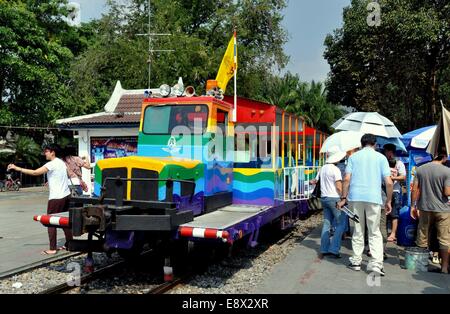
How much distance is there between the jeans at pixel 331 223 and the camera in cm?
757

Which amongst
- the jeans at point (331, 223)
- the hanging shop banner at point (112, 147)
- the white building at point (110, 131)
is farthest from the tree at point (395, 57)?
the jeans at point (331, 223)

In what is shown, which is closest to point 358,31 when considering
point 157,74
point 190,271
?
point 157,74

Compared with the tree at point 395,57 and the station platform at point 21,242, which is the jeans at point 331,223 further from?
the tree at point 395,57

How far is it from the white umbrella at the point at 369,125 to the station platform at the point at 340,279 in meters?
2.68

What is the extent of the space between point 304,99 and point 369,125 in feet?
101

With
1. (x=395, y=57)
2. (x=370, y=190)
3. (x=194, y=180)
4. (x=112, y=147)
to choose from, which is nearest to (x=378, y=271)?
(x=370, y=190)

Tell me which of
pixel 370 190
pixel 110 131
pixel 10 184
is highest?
pixel 110 131

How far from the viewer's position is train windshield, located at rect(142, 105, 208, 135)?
7410 mm

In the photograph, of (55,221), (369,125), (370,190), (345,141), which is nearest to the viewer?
(55,221)

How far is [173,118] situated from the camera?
7613 millimetres

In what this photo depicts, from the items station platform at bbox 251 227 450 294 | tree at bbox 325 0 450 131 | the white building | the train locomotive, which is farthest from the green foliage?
station platform at bbox 251 227 450 294

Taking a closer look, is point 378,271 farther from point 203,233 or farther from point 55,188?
point 55,188

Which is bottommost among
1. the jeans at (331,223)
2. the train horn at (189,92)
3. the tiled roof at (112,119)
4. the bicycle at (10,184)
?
the bicycle at (10,184)

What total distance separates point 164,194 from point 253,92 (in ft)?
69.2
